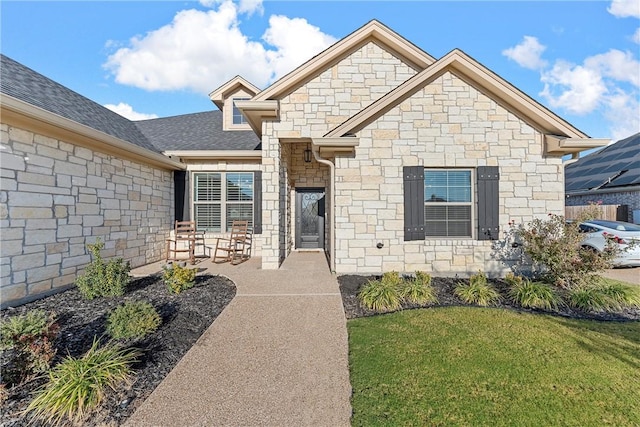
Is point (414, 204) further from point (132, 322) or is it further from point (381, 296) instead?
point (132, 322)

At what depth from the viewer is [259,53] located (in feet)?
47.2

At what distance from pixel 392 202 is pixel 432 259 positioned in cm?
157

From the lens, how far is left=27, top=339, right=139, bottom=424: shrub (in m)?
2.18

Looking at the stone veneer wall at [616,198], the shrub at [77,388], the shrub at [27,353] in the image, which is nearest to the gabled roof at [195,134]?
the shrub at [27,353]

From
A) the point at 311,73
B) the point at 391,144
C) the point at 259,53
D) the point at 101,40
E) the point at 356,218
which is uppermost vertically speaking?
the point at 259,53

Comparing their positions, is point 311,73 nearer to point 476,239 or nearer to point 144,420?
point 476,239

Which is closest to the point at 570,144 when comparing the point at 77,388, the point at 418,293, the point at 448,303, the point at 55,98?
the point at 448,303

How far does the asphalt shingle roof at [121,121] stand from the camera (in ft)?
18.9

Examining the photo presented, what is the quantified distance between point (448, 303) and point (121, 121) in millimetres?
10706

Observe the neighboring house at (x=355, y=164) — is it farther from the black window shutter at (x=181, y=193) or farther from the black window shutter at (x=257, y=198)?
the black window shutter at (x=257, y=198)

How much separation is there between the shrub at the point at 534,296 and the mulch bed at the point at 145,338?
5.04 meters

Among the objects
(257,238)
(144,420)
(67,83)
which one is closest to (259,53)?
(67,83)

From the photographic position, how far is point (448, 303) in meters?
4.75

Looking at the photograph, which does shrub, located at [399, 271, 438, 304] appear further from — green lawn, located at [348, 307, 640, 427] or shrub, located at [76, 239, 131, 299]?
shrub, located at [76, 239, 131, 299]
